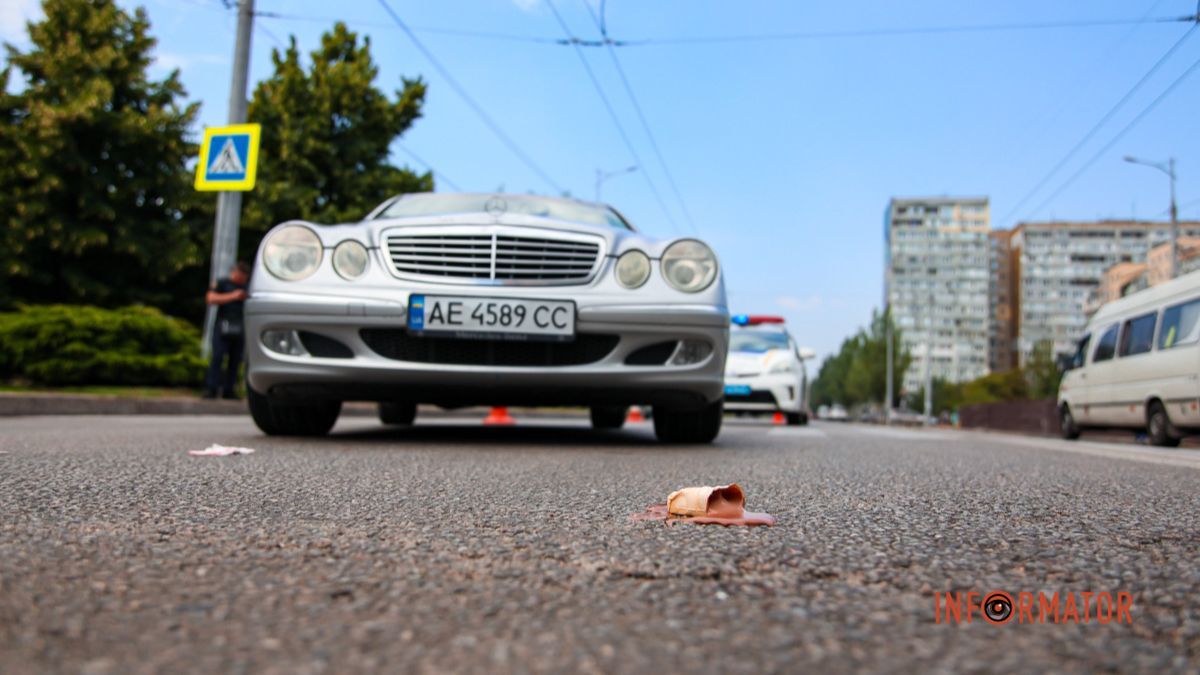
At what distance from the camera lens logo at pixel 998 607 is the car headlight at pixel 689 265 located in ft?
10.5

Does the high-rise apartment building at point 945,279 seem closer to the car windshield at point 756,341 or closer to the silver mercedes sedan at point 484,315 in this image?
the car windshield at point 756,341

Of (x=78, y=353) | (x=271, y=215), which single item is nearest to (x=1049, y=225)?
(x=271, y=215)

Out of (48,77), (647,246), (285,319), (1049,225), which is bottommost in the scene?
(285,319)

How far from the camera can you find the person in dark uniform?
910 centimetres

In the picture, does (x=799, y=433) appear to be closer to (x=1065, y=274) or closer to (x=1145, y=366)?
(x=1145, y=366)

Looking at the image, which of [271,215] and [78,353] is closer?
[78,353]

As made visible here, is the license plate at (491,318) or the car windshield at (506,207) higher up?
the car windshield at (506,207)

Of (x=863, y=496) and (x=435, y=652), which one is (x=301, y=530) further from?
(x=863, y=496)

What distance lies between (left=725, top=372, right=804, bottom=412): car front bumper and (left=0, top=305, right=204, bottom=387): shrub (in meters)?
6.38

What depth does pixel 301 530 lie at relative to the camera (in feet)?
6.00

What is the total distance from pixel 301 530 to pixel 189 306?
1873 centimetres

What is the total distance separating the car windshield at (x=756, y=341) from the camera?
12.3 m

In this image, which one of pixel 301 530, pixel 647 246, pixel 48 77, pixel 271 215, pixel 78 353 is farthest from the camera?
pixel 271 215

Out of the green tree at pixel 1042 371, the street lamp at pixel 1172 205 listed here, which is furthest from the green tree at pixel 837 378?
the street lamp at pixel 1172 205
